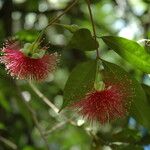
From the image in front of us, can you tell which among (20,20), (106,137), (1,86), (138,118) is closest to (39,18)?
(20,20)

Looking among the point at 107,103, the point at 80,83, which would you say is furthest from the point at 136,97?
the point at 80,83

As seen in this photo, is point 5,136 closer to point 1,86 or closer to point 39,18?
point 1,86

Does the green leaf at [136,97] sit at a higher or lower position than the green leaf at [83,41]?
lower

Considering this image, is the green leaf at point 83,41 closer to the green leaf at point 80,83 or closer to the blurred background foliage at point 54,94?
the green leaf at point 80,83

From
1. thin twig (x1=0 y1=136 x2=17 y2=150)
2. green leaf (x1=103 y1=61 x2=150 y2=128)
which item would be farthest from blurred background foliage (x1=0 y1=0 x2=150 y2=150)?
green leaf (x1=103 y1=61 x2=150 y2=128)

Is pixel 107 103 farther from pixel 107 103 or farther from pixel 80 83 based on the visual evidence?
pixel 80 83

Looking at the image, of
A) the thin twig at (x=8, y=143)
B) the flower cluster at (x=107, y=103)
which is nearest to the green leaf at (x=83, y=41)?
the flower cluster at (x=107, y=103)
